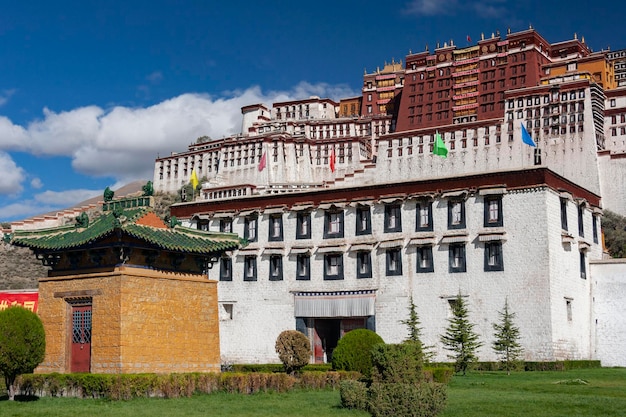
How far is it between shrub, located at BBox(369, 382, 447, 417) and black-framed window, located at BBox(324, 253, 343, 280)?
81.7ft

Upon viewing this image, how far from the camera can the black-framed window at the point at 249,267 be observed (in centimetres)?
4362

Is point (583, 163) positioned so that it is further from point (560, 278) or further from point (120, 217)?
point (120, 217)

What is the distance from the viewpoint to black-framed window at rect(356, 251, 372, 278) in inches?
1588

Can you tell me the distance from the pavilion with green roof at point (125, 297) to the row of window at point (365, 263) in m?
14.6

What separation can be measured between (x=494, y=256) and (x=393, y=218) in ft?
18.4

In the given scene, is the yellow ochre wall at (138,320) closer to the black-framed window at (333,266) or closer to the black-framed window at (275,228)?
the black-framed window at (333,266)

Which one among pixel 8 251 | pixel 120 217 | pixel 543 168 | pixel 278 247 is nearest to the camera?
pixel 120 217

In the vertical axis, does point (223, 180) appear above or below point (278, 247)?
above

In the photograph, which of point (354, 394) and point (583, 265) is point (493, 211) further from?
point (354, 394)

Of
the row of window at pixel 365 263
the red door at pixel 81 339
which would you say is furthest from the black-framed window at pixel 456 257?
the red door at pixel 81 339

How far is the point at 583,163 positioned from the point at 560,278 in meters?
44.0

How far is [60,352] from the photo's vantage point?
81.1 feet

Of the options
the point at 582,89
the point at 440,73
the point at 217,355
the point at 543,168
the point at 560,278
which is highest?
the point at 440,73

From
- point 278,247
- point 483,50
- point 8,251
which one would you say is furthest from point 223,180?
point 278,247
